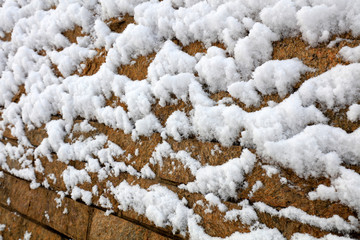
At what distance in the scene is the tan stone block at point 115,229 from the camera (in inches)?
31.2

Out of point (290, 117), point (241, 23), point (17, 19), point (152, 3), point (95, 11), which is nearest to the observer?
point (290, 117)

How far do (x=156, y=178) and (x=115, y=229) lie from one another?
0.83ft

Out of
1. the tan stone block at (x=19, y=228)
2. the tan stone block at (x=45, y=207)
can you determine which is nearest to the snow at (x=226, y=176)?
the tan stone block at (x=45, y=207)

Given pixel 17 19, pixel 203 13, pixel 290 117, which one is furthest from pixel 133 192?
pixel 17 19

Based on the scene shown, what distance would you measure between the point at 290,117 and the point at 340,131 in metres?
0.13

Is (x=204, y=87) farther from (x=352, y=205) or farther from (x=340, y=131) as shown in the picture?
(x=352, y=205)

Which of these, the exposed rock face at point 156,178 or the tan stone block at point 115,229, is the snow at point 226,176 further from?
the tan stone block at point 115,229

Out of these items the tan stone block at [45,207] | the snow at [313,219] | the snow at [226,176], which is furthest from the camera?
the tan stone block at [45,207]

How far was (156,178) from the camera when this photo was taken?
833 millimetres

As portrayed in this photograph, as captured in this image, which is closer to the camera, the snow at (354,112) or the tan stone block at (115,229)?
the snow at (354,112)

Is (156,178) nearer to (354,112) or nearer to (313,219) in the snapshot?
(313,219)

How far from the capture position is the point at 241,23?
2.62 ft

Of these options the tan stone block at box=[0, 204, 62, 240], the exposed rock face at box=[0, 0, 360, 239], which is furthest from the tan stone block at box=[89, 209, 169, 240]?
the tan stone block at box=[0, 204, 62, 240]

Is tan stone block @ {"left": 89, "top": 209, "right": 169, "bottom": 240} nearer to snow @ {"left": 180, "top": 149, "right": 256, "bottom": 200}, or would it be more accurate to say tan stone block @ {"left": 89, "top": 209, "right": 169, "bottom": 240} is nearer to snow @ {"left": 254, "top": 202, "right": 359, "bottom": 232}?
snow @ {"left": 180, "top": 149, "right": 256, "bottom": 200}
